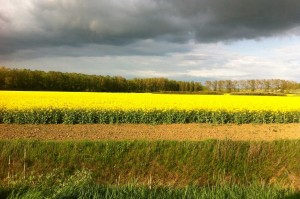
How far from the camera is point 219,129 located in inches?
856

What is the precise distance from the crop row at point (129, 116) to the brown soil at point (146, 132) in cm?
79

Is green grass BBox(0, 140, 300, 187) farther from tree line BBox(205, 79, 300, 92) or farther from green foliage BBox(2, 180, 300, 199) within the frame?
tree line BBox(205, 79, 300, 92)

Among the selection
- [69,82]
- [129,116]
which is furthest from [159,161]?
[69,82]

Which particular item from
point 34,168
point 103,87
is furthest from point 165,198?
point 103,87

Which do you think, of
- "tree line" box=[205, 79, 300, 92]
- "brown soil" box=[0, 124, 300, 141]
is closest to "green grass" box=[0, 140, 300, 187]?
"brown soil" box=[0, 124, 300, 141]

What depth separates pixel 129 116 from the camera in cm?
2252

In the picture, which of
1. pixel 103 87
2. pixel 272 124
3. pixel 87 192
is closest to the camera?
pixel 87 192

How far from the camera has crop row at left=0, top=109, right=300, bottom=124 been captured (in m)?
21.4

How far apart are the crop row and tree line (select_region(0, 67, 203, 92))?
4771 cm

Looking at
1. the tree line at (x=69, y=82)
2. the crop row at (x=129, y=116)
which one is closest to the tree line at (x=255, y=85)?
the tree line at (x=69, y=82)

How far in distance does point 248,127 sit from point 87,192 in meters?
19.2

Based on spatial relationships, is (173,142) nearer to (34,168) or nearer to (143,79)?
(34,168)

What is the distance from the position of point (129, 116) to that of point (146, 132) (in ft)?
10.7

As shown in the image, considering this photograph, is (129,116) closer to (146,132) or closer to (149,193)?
(146,132)
